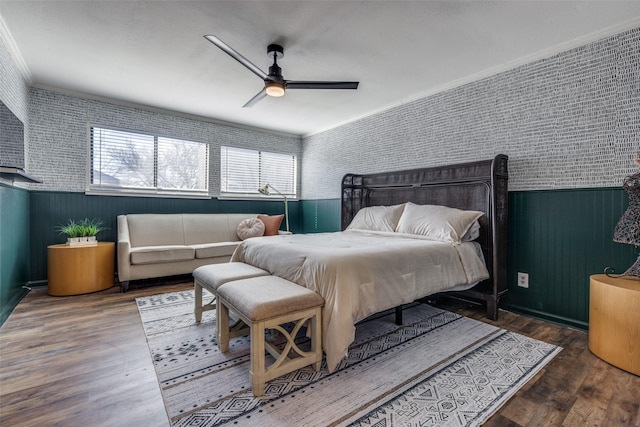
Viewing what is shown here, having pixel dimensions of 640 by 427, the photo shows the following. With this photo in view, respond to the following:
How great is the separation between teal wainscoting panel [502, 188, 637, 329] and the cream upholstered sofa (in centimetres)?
348

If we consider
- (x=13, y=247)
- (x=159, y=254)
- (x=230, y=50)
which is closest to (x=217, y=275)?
(x=230, y=50)

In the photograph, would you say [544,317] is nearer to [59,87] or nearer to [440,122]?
[440,122]

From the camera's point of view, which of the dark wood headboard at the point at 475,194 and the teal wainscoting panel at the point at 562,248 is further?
the dark wood headboard at the point at 475,194

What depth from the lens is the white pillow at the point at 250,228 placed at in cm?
456

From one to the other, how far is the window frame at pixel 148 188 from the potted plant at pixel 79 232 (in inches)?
18.9

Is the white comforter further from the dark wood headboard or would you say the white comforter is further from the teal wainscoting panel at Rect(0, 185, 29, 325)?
the teal wainscoting panel at Rect(0, 185, 29, 325)

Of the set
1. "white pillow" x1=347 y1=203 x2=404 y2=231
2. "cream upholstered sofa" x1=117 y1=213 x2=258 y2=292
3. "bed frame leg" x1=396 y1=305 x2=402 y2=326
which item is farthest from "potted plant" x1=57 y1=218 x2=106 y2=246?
"bed frame leg" x1=396 y1=305 x2=402 y2=326

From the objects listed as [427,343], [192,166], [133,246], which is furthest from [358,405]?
[192,166]

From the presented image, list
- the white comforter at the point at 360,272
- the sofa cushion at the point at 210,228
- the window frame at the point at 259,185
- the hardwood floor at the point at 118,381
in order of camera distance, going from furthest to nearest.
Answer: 1. the window frame at the point at 259,185
2. the sofa cushion at the point at 210,228
3. the white comforter at the point at 360,272
4. the hardwood floor at the point at 118,381

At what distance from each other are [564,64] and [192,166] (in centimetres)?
483

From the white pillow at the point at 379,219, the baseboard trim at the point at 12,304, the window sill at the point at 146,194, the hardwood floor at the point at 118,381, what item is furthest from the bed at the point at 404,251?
the window sill at the point at 146,194

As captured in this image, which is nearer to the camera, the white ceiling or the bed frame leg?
the white ceiling

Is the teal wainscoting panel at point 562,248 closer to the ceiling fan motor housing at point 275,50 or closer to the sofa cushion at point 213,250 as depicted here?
the ceiling fan motor housing at point 275,50

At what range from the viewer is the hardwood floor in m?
1.37
